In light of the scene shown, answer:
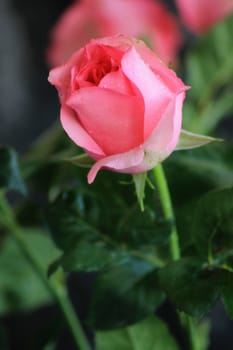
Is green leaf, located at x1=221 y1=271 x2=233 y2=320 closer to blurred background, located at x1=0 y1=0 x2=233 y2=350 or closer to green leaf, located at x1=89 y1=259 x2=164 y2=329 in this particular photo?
green leaf, located at x1=89 y1=259 x2=164 y2=329

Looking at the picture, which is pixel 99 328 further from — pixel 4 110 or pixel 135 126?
pixel 4 110

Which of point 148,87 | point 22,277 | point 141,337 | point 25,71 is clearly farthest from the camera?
point 25,71

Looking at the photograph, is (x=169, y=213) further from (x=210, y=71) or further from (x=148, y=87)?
(x=210, y=71)

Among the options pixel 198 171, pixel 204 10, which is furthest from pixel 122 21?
pixel 198 171

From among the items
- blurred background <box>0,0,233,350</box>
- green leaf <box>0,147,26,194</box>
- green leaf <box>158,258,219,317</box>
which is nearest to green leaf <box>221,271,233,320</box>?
green leaf <box>158,258,219,317</box>

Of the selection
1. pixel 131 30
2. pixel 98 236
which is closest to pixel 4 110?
pixel 131 30

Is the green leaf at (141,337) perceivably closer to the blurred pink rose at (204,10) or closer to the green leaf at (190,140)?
the green leaf at (190,140)
